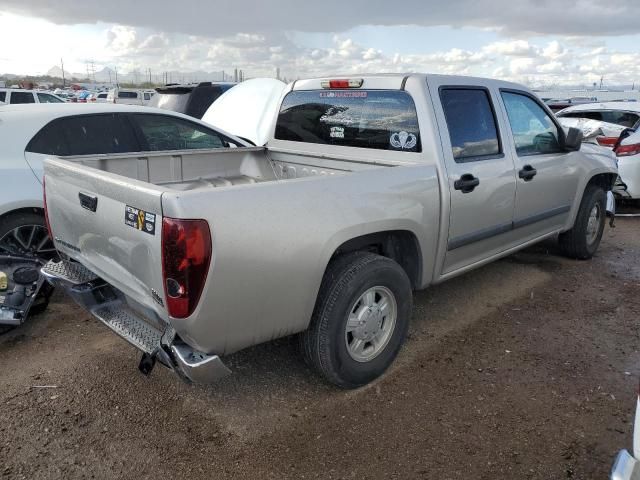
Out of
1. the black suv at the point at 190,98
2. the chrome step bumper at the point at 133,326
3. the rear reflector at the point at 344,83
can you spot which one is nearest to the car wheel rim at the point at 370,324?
the chrome step bumper at the point at 133,326

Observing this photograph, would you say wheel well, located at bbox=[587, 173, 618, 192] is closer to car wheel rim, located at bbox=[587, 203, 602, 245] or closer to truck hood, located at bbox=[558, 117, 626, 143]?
car wheel rim, located at bbox=[587, 203, 602, 245]

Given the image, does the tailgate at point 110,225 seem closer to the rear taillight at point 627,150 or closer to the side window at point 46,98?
the rear taillight at point 627,150

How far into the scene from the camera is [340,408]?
3086 millimetres

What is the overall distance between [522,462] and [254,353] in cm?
184

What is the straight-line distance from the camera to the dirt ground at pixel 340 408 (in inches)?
104

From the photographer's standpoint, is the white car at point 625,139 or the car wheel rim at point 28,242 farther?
the white car at point 625,139

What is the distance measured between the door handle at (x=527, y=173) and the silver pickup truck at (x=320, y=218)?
0.7 inches

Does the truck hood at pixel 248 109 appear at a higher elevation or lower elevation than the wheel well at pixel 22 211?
higher

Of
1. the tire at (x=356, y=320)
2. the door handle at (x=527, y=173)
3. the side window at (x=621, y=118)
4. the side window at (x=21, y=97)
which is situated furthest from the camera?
the side window at (x=21, y=97)

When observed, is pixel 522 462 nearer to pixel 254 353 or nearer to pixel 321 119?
pixel 254 353

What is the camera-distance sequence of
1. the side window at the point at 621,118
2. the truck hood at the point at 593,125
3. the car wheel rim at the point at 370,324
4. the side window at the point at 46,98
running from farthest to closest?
1. the side window at the point at 46,98
2. the side window at the point at 621,118
3. the truck hood at the point at 593,125
4. the car wheel rim at the point at 370,324

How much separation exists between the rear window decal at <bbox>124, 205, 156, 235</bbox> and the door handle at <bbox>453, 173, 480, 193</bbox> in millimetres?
2060

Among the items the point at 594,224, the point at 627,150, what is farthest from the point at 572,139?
the point at 627,150

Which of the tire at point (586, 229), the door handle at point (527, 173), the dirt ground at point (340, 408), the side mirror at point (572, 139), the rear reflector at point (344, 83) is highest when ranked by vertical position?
the rear reflector at point (344, 83)
